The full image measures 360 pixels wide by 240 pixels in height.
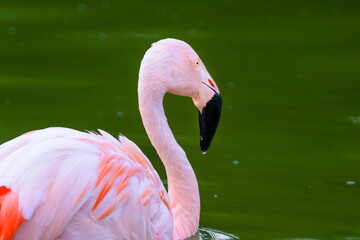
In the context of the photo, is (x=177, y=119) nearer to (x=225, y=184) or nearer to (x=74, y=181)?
(x=225, y=184)

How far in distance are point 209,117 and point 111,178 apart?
0.86 meters


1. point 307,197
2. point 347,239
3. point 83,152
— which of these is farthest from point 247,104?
point 83,152

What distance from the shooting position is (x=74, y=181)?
3705 millimetres

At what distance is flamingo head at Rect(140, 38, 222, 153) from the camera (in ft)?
14.2

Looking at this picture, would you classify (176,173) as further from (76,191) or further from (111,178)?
(76,191)

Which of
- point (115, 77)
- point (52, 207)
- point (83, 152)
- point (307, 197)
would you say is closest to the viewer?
point (52, 207)

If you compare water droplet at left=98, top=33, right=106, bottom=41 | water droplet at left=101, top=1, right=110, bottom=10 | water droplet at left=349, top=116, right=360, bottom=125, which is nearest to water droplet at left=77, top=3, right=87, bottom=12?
water droplet at left=101, top=1, right=110, bottom=10

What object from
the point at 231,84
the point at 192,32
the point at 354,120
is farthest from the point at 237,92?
the point at 192,32

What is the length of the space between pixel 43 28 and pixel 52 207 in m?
5.49

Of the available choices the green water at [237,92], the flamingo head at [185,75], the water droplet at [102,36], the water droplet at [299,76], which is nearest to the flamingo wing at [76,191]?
the flamingo head at [185,75]

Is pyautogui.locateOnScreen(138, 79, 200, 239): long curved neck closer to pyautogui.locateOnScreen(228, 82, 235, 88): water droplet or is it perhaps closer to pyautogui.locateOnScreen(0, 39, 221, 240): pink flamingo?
pyautogui.locateOnScreen(0, 39, 221, 240): pink flamingo

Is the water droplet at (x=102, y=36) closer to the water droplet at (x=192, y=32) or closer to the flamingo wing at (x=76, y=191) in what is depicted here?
the water droplet at (x=192, y=32)

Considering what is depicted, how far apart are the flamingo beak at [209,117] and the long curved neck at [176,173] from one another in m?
0.16

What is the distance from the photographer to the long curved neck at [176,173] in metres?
4.45
